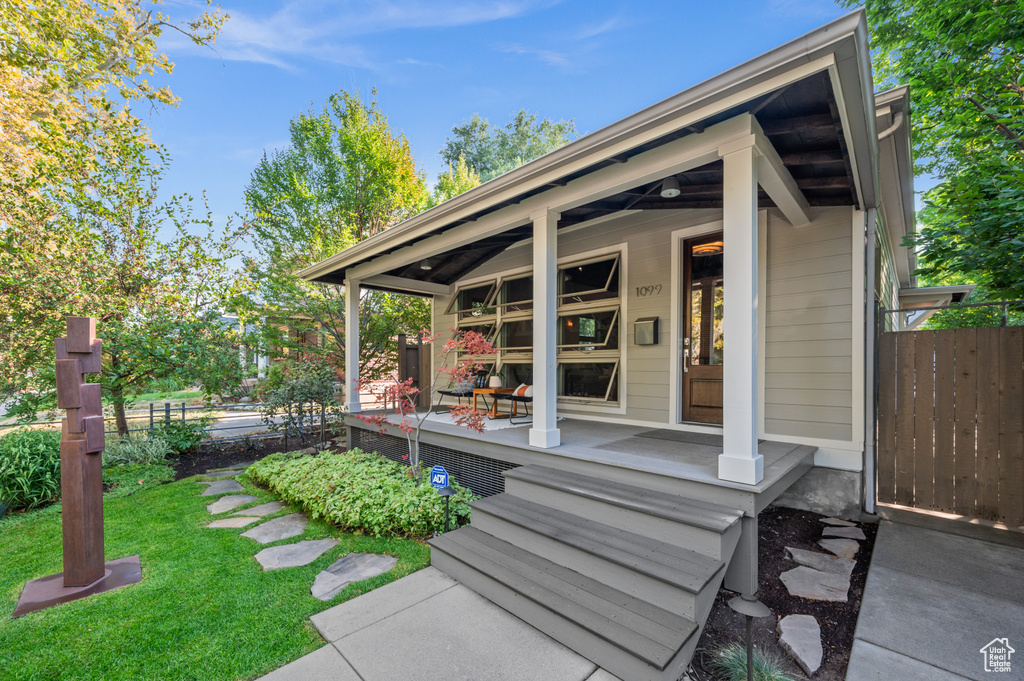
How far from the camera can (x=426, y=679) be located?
5.77 ft

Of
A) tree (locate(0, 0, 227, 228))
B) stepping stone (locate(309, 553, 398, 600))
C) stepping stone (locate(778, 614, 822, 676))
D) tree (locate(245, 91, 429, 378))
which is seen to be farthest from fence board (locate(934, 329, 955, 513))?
tree (locate(0, 0, 227, 228))

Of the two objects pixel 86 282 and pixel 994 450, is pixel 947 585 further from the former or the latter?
pixel 86 282

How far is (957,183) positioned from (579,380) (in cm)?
379

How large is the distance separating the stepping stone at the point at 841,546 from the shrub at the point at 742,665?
4.56 feet

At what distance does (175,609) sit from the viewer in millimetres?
2328

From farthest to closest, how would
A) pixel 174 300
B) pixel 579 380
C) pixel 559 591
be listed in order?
pixel 174 300 → pixel 579 380 → pixel 559 591

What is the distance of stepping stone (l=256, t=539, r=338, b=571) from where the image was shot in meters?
2.88

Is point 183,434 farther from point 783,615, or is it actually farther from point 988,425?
point 988,425

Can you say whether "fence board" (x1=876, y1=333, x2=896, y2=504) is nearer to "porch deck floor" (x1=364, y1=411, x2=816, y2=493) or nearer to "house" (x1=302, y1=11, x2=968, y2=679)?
"house" (x1=302, y1=11, x2=968, y2=679)

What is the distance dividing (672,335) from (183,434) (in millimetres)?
6910

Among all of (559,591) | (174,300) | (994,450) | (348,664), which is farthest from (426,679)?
(174,300)

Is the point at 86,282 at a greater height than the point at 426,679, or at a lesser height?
greater

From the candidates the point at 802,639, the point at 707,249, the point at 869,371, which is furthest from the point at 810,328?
the point at 802,639

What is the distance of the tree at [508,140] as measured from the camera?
55.9 feet
